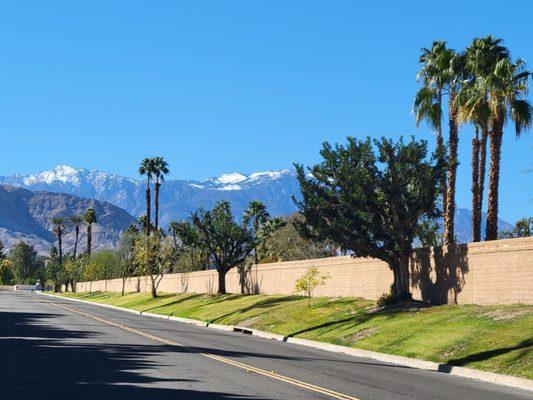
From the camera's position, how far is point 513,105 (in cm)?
3566

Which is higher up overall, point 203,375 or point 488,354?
point 203,375

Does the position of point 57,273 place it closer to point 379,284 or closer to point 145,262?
point 145,262

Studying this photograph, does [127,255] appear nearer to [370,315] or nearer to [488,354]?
[370,315]

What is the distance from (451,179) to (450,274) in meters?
6.33

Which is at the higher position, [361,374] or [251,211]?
[251,211]

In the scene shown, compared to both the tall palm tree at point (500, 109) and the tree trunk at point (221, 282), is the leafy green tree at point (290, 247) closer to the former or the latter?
the tree trunk at point (221, 282)

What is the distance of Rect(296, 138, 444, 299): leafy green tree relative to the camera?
37.0 m

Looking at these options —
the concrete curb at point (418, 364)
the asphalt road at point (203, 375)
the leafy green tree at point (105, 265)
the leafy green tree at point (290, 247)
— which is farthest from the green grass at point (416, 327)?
the leafy green tree at point (105, 265)

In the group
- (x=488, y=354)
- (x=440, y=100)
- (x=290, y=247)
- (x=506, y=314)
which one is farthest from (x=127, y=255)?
(x=488, y=354)

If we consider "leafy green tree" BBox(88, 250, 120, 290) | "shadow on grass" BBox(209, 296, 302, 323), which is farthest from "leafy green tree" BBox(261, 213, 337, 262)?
"shadow on grass" BBox(209, 296, 302, 323)

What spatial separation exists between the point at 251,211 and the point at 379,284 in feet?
232

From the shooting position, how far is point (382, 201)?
36.9 m

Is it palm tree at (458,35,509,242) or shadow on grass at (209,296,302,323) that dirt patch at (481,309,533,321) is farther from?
shadow on grass at (209,296,302,323)

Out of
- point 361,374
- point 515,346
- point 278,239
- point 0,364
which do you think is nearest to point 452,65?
point 515,346
